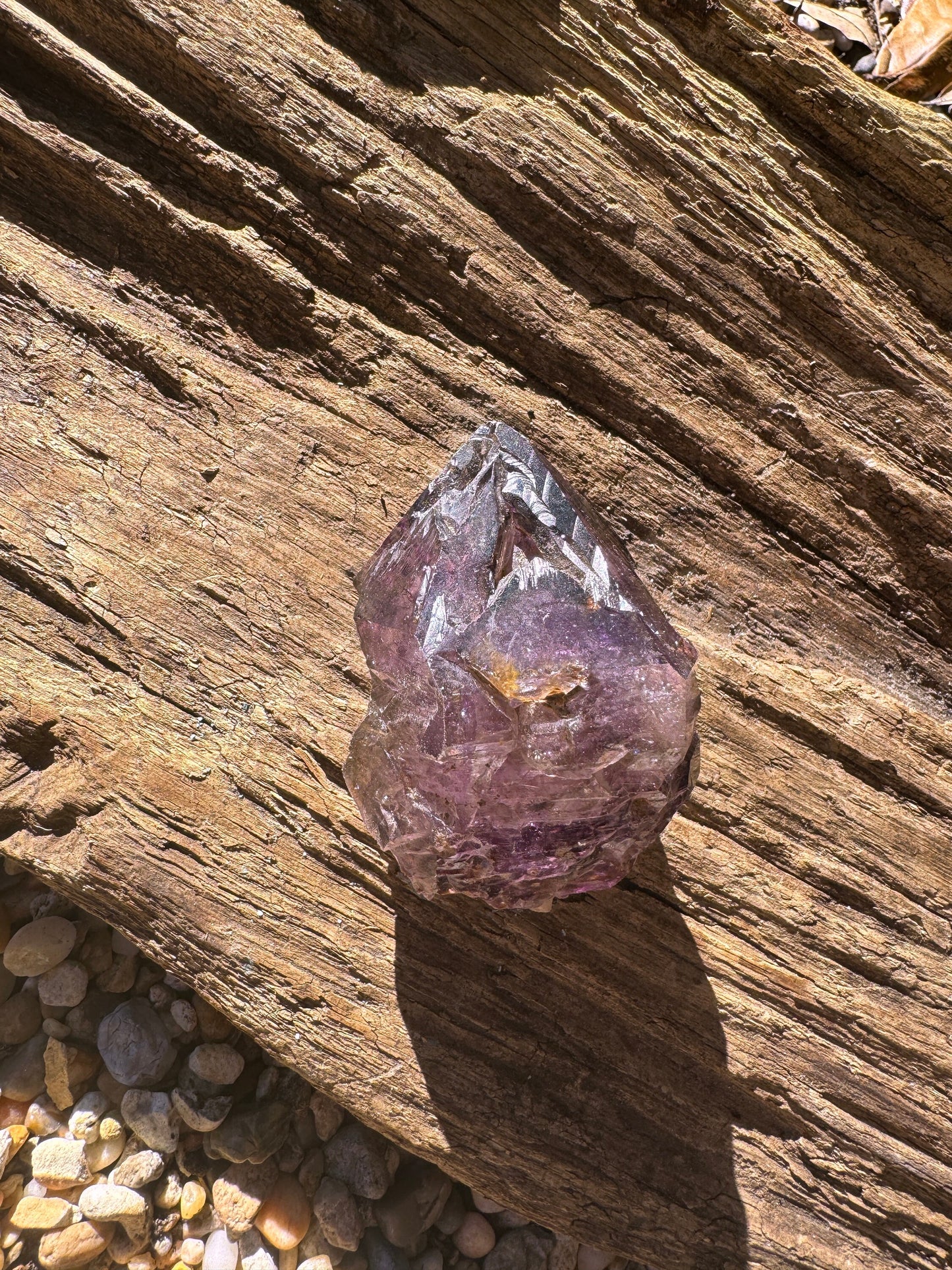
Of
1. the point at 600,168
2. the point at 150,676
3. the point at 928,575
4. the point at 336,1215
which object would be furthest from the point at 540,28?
the point at 336,1215

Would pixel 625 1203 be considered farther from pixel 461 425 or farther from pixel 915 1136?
pixel 461 425

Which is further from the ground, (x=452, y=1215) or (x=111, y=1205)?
(x=452, y=1215)

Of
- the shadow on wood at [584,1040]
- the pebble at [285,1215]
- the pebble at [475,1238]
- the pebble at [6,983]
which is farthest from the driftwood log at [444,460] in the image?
the pebble at [6,983]

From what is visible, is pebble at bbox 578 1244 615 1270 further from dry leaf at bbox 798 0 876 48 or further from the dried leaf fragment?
dry leaf at bbox 798 0 876 48

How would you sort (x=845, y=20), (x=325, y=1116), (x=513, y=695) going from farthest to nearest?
(x=845, y=20)
(x=325, y=1116)
(x=513, y=695)

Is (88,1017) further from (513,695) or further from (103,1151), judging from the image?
(513,695)

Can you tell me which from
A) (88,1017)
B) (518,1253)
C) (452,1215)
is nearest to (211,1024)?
(88,1017)
